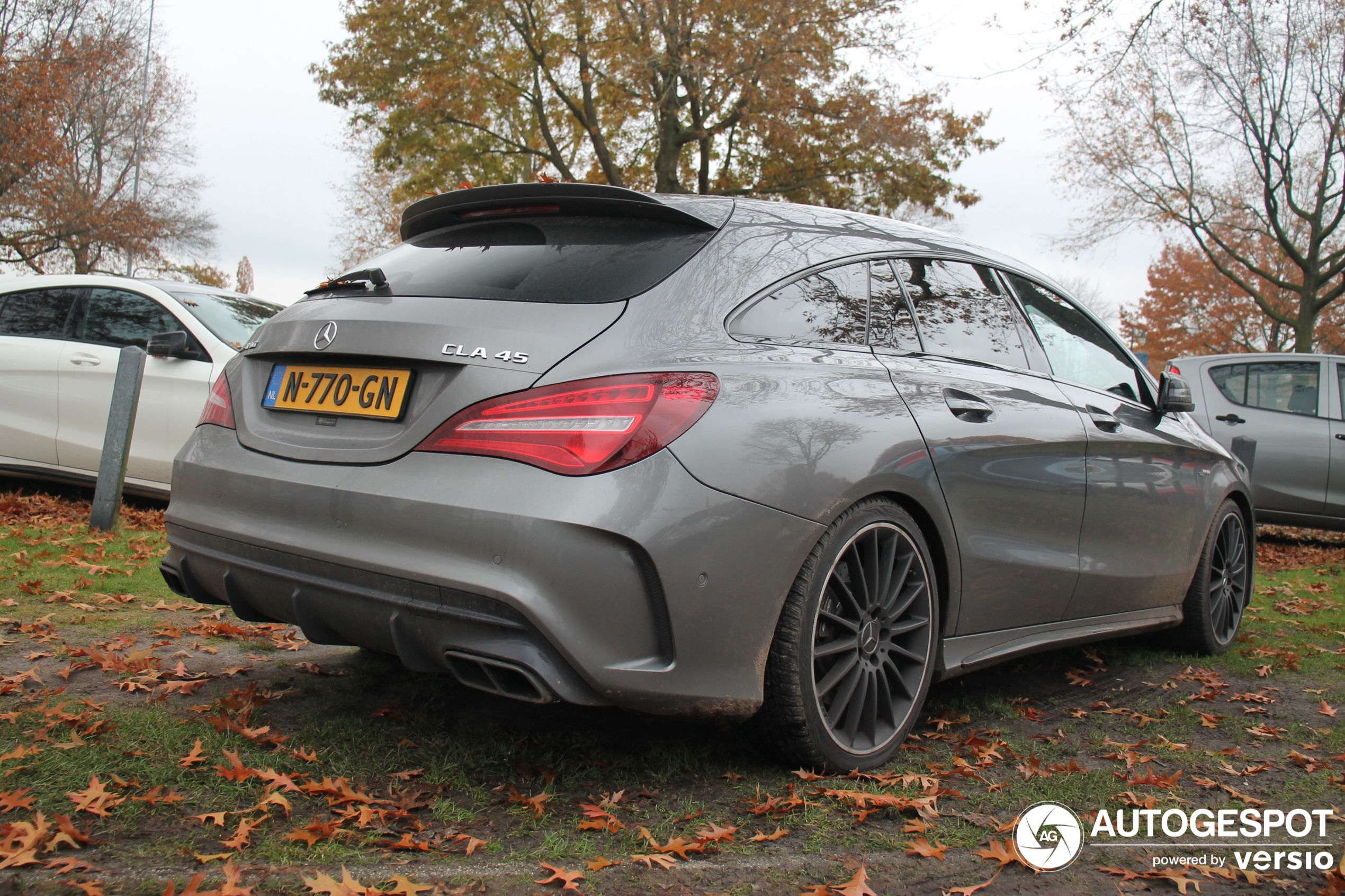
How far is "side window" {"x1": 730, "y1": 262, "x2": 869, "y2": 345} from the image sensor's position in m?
2.74

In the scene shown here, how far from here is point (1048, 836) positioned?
259 cm

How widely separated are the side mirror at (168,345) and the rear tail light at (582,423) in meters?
4.67

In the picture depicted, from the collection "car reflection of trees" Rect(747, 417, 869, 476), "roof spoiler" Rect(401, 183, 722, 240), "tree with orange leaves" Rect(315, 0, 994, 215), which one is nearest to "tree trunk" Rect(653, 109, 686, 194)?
"tree with orange leaves" Rect(315, 0, 994, 215)

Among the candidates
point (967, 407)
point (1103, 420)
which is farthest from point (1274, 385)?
point (967, 407)

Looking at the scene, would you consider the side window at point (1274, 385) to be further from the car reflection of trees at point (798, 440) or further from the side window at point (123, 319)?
the side window at point (123, 319)

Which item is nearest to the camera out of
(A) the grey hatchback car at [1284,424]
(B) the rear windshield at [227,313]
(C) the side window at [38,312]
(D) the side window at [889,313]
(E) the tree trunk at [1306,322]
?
(D) the side window at [889,313]

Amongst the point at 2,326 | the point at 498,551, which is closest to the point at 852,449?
the point at 498,551

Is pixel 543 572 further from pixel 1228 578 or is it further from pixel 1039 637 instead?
pixel 1228 578

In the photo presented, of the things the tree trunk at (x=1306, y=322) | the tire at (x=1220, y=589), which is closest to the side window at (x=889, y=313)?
the tire at (x=1220, y=589)

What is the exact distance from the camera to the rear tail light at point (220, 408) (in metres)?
2.93

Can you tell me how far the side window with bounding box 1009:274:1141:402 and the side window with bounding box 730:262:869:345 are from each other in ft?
3.59

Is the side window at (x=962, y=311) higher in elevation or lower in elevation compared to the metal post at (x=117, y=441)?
higher

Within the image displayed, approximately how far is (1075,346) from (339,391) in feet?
9.57

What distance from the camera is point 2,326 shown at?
7.16 m
